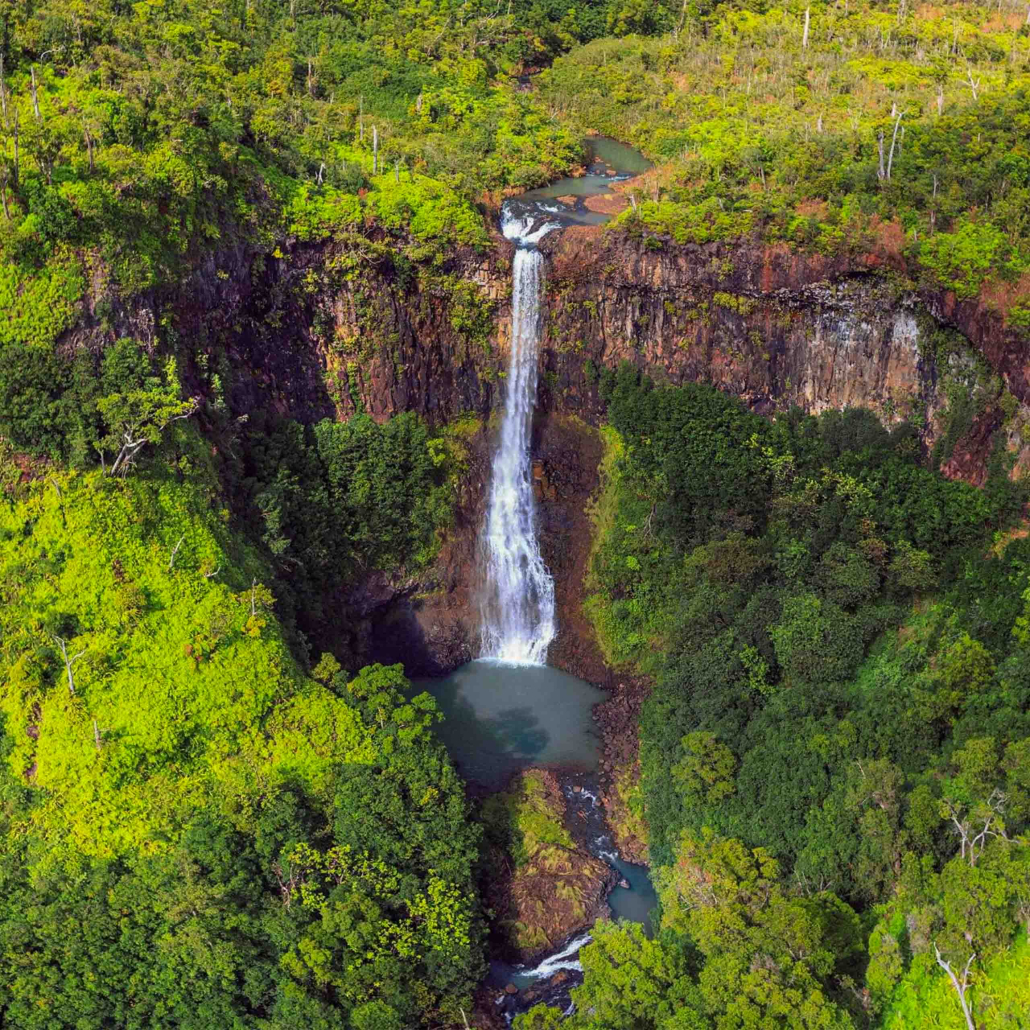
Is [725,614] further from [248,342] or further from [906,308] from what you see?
[248,342]

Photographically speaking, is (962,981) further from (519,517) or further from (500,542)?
(519,517)

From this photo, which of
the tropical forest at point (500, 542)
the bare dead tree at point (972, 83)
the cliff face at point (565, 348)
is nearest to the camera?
the tropical forest at point (500, 542)

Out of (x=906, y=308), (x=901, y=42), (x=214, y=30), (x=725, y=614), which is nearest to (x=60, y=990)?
(x=725, y=614)

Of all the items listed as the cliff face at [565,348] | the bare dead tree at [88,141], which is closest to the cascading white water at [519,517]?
the cliff face at [565,348]

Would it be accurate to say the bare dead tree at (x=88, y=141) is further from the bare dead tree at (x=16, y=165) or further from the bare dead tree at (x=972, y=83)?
the bare dead tree at (x=972, y=83)

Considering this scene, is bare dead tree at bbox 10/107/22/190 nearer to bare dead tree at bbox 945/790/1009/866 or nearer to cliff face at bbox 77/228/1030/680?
cliff face at bbox 77/228/1030/680
